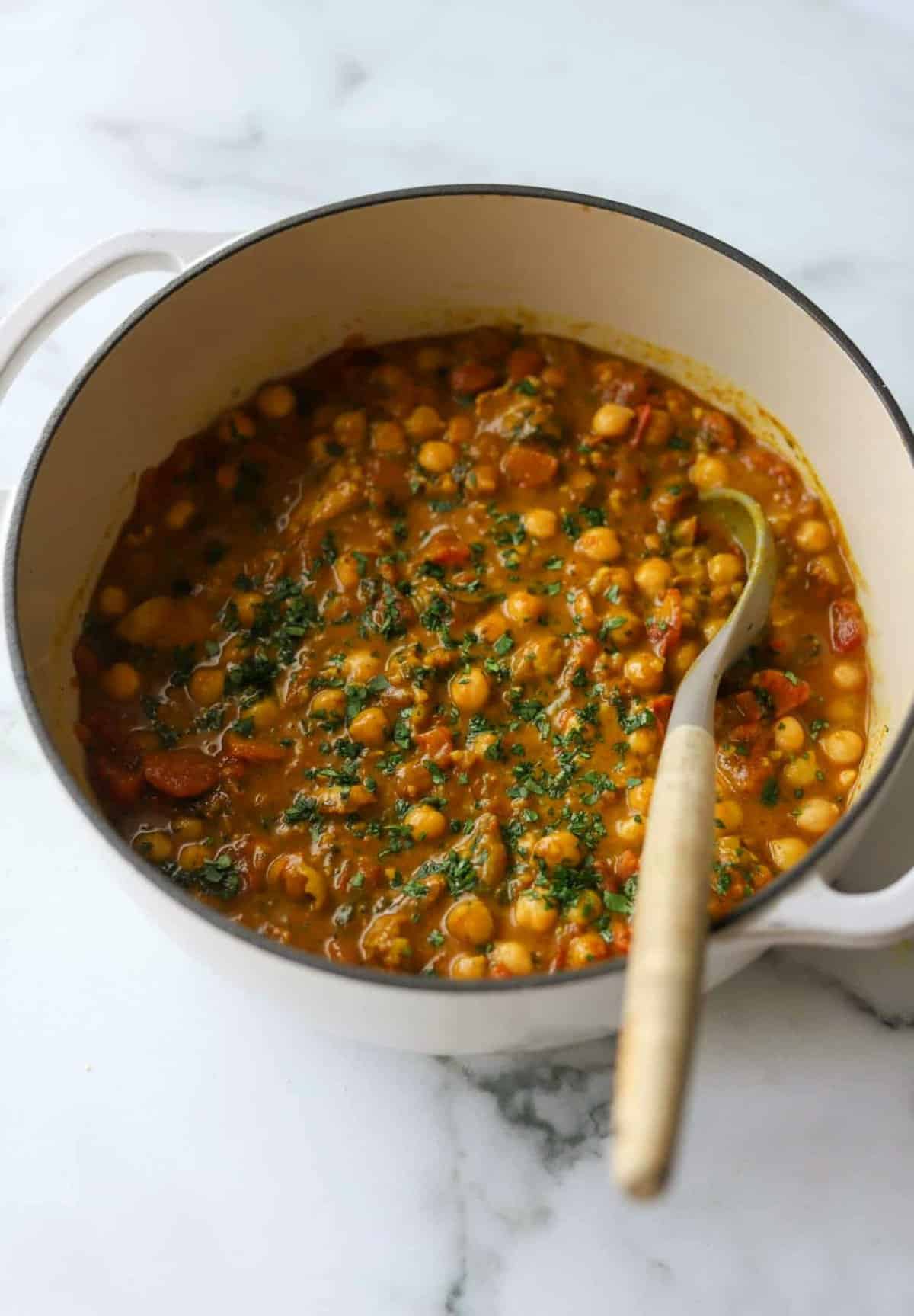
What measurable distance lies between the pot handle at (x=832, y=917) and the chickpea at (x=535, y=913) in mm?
622

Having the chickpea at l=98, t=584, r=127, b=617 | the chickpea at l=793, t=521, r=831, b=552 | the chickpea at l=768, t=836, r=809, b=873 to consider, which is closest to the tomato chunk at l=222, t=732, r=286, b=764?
the chickpea at l=98, t=584, r=127, b=617

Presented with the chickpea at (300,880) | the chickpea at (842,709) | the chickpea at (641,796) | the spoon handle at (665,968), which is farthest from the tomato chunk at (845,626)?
the chickpea at (300,880)

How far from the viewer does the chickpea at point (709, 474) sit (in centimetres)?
341

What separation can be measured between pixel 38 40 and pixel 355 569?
2184mm

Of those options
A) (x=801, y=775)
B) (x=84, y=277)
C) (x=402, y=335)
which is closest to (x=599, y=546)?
(x=801, y=775)

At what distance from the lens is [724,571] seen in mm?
3285

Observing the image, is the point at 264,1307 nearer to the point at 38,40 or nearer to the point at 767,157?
the point at 767,157

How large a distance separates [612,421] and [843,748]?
1000 mm

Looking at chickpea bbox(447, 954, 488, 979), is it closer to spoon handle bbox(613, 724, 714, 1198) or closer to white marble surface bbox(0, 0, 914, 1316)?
white marble surface bbox(0, 0, 914, 1316)

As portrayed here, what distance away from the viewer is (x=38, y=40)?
4.23 m

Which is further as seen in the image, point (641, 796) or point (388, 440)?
point (388, 440)

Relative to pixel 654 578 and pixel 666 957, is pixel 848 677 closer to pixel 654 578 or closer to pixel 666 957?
pixel 654 578

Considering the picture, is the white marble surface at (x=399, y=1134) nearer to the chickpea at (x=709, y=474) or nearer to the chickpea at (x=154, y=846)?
the chickpea at (x=154, y=846)

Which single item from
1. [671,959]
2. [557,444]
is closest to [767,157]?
[557,444]
